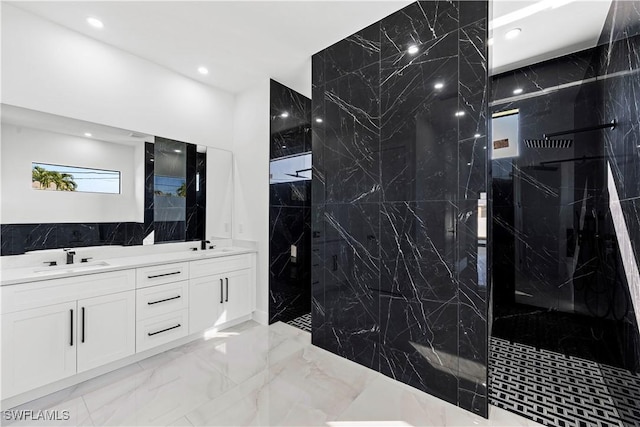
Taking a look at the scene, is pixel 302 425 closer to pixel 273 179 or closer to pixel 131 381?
pixel 131 381

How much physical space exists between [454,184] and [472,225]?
31cm

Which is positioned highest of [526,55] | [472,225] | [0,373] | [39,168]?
[526,55]

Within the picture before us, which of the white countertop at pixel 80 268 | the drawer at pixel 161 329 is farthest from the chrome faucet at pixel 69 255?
the drawer at pixel 161 329

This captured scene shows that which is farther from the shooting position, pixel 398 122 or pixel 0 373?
pixel 398 122

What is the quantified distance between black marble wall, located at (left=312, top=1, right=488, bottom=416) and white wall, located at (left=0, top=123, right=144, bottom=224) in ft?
6.55

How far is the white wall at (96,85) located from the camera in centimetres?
215

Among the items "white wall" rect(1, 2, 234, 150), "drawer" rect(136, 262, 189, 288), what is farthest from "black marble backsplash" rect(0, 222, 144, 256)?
"white wall" rect(1, 2, 234, 150)

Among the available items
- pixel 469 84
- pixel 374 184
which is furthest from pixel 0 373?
pixel 469 84

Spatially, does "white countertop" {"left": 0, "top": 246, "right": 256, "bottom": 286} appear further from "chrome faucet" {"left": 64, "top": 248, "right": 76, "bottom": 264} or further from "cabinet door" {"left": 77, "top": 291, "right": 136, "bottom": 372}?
"cabinet door" {"left": 77, "top": 291, "right": 136, "bottom": 372}

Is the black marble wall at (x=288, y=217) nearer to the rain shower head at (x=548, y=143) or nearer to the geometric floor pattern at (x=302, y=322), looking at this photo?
the geometric floor pattern at (x=302, y=322)

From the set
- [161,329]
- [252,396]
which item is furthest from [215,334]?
[252,396]

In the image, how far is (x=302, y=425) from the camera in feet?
5.68

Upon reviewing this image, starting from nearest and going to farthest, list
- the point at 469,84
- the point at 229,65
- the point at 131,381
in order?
the point at 469,84
the point at 131,381
the point at 229,65

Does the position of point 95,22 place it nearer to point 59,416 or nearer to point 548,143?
point 59,416
